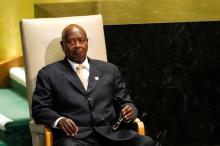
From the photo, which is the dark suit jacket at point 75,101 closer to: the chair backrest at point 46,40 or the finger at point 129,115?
the finger at point 129,115

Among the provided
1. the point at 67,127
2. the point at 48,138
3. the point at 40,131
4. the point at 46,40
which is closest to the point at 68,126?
the point at 67,127

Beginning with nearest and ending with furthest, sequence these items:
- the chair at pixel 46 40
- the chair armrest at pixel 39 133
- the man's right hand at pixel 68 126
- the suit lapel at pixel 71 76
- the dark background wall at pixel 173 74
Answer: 1. the man's right hand at pixel 68 126
2. the chair armrest at pixel 39 133
3. the suit lapel at pixel 71 76
4. the chair at pixel 46 40
5. the dark background wall at pixel 173 74

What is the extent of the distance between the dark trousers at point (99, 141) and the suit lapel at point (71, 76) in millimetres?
294

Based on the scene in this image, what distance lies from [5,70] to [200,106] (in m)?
1.82

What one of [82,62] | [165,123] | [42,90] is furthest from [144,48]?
[42,90]

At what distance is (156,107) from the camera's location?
4344 millimetres

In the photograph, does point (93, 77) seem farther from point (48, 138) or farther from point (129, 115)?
point (48, 138)

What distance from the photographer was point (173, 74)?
430cm

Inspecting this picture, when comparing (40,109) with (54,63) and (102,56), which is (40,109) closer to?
(54,63)

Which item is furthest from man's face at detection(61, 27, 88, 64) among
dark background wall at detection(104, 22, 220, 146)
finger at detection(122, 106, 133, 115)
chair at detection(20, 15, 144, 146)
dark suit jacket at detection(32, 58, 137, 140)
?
dark background wall at detection(104, 22, 220, 146)

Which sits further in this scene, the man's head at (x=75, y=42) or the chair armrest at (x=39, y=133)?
the man's head at (x=75, y=42)

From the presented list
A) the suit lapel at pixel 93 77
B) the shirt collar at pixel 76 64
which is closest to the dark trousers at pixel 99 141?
the suit lapel at pixel 93 77

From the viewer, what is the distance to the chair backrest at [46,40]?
11.0 ft

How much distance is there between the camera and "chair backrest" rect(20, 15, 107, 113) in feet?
11.0
